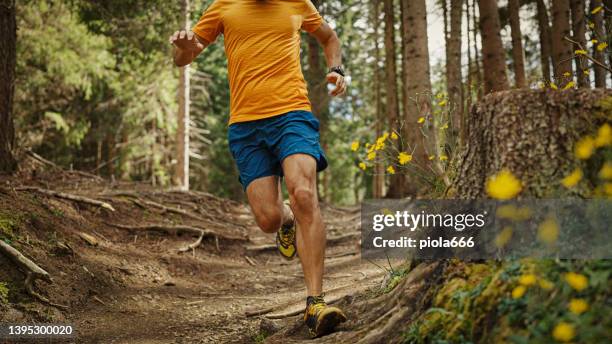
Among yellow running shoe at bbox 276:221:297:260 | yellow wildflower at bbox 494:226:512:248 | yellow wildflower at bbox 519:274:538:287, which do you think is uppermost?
yellow wildflower at bbox 494:226:512:248

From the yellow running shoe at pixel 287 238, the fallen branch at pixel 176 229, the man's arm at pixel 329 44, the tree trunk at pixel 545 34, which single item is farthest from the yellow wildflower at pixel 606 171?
the tree trunk at pixel 545 34

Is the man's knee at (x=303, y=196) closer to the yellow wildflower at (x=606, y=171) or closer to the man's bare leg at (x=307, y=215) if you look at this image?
the man's bare leg at (x=307, y=215)

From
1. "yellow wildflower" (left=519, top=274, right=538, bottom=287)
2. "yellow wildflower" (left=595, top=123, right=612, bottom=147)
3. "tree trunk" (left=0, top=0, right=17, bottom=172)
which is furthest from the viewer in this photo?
"tree trunk" (left=0, top=0, right=17, bottom=172)

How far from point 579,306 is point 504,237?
632mm

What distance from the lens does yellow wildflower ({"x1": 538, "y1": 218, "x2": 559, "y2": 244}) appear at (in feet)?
6.88

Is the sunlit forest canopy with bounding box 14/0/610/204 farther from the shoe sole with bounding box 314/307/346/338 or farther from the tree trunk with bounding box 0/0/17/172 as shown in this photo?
the shoe sole with bounding box 314/307/346/338

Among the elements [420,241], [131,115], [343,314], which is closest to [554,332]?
[420,241]

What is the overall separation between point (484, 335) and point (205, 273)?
477 centimetres

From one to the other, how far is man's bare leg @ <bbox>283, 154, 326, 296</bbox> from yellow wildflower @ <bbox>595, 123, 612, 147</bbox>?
5.45 feet

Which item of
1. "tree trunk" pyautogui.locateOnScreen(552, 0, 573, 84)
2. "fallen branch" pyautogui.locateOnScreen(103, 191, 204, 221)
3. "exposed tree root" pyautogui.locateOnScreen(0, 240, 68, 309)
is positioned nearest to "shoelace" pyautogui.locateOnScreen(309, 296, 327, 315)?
"exposed tree root" pyautogui.locateOnScreen(0, 240, 68, 309)

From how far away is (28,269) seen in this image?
409 centimetres

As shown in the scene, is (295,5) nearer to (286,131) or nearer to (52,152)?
(286,131)

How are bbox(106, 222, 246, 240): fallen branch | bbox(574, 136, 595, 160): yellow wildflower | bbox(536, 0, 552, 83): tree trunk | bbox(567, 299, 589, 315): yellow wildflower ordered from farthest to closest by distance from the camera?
bbox(536, 0, 552, 83): tree trunk
bbox(106, 222, 246, 240): fallen branch
bbox(574, 136, 595, 160): yellow wildflower
bbox(567, 299, 589, 315): yellow wildflower

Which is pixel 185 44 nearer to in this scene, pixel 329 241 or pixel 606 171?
pixel 606 171
